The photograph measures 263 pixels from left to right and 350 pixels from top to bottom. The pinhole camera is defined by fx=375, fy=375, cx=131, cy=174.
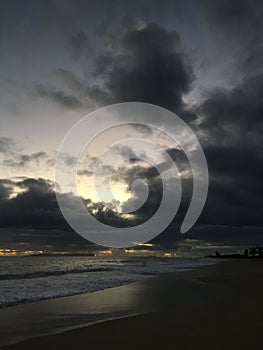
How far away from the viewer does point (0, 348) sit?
7.69 metres

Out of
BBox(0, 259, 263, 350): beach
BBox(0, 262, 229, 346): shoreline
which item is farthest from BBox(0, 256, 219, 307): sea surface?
BBox(0, 259, 263, 350): beach

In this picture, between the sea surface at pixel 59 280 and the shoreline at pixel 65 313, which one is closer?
the shoreline at pixel 65 313

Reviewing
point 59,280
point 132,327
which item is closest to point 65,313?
point 132,327

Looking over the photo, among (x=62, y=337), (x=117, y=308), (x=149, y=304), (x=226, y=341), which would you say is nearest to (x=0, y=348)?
(x=62, y=337)

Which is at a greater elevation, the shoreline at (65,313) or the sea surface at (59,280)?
the shoreline at (65,313)

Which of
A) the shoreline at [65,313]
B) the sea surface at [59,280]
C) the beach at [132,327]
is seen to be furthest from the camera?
the sea surface at [59,280]

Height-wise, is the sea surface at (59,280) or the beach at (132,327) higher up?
the beach at (132,327)

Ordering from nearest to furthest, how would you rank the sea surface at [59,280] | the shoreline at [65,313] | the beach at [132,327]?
the beach at [132,327] < the shoreline at [65,313] < the sea surface at [59,280]

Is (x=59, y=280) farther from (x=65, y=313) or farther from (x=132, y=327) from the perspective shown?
(x=132, y=327)

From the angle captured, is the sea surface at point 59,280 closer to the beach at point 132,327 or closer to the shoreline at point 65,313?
the shoreline at point 65,313

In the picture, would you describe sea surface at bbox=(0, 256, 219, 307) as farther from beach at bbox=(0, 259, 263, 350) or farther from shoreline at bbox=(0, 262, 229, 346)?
beach at bbox=(0, 259, 263, 350)

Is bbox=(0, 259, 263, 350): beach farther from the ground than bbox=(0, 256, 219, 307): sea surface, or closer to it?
farther from the ground

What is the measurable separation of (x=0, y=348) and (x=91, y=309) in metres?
6.17

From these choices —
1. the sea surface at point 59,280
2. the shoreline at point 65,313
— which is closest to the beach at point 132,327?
the shoreline at point 65,313
